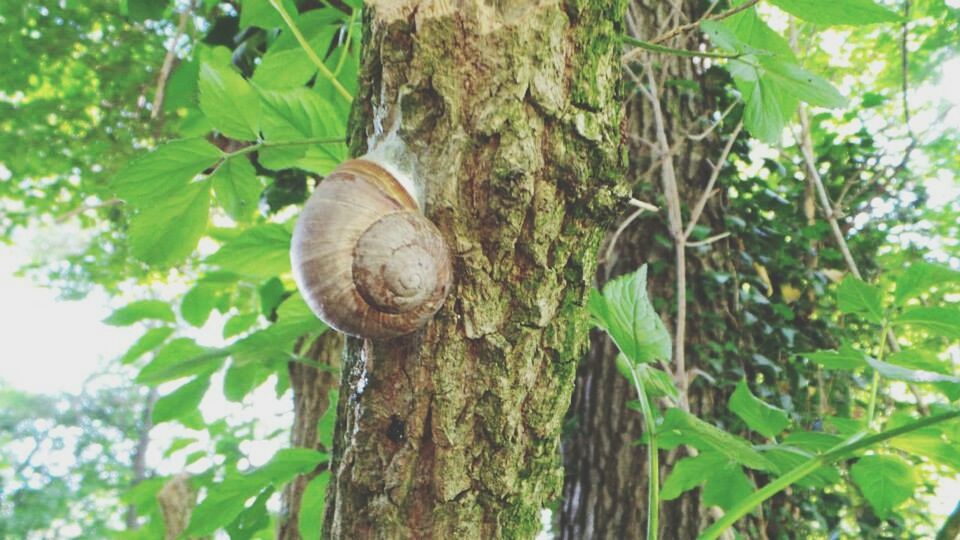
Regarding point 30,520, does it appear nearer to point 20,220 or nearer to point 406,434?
point 20,220

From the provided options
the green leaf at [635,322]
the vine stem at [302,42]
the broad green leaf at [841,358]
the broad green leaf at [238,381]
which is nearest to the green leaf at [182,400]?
the broad green leaf at [238,381]

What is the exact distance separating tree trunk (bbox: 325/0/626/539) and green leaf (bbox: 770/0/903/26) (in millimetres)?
307

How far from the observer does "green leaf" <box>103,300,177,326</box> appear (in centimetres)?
142

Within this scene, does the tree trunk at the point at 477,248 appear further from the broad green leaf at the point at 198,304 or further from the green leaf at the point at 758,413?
the broad green leaf at the point at 198,304

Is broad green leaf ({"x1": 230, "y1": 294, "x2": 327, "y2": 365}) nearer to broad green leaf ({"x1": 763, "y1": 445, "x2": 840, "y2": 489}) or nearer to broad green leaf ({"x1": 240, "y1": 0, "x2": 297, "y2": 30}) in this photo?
broad green leaf ({"x1": 240, "y1": 0, "x2": 297, "y2": 30})

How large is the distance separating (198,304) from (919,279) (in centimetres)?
153

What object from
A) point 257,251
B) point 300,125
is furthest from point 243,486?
point 300,125

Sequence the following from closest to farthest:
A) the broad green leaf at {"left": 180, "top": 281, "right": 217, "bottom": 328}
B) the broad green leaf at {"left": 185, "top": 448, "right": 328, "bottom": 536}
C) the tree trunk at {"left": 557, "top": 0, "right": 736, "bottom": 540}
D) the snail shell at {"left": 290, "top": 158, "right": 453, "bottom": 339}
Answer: the snail shell at {"left": 290, "top": 158, "right": 453, "bottom": 339}, the broad green leaf at {"left": 185, "top": 448, "right": 328, "bottom": 536}, the broad green leaf at {"left": 180, "top": 281, "right": 217, "bottom": 328}, the tree trunk at {"left": 557, "top": 0, "right": 736, "bottom": 540}

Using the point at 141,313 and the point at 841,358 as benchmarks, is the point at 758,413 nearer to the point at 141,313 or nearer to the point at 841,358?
the point at 841,358

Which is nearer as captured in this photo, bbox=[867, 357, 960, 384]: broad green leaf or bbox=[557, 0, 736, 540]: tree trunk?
bbox=[867, 357, 960, 384]: broad green leaf

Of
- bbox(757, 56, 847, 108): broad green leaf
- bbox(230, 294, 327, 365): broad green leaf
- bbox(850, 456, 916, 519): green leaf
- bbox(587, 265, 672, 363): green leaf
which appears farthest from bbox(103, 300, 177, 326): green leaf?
bbox(850, 456, 916, 519): green leaf

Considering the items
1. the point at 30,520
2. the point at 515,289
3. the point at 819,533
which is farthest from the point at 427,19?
the point at 30,520

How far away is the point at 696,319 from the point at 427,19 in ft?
5.76

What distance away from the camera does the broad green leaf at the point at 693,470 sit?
987 mm
